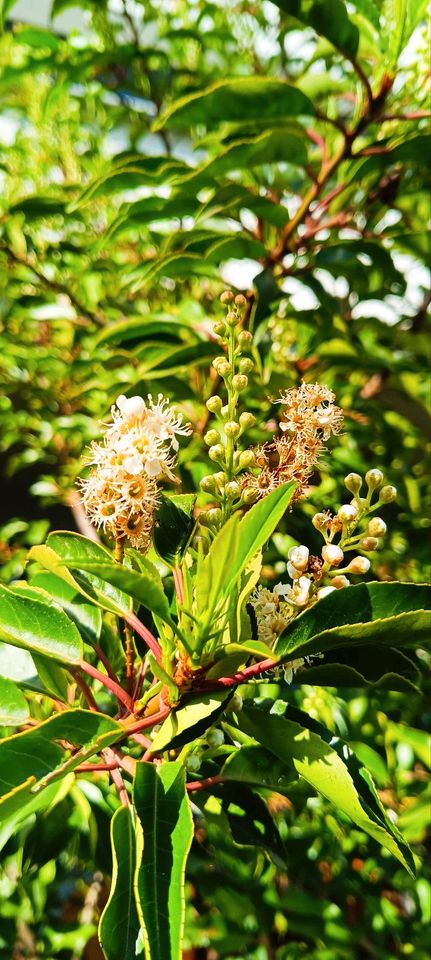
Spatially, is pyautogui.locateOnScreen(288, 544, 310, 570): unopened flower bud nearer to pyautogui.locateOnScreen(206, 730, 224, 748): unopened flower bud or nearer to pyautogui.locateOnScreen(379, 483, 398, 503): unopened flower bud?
pyautogui.locateOnScreen(379, 483, 398, 503): unopened flower bud

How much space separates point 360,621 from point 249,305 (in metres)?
0.72

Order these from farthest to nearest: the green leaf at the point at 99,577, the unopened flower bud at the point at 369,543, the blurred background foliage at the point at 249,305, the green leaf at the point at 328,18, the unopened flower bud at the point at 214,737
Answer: the blurred background foliage at the point at 249,305 → the green leaf at the point at 328,18 → the unopened flower bud at the point at 214,737 → the unopened flower bud at the point at 369,543 → the green leaf at the point at 99,577

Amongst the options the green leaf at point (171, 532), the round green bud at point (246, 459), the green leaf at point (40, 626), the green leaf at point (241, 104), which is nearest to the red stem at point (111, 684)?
the green leaf at point (40, 626)

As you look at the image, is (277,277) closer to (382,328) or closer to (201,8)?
(382,328)

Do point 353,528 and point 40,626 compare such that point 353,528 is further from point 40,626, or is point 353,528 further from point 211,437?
point 40,626

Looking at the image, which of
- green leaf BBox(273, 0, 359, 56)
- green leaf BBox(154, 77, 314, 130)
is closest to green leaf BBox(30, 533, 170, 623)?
Result: green leaf BBox(154, 77, 314, 130)

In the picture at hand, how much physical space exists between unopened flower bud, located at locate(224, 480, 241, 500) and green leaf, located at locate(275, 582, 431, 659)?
4.3 inches

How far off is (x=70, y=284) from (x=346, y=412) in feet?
2.79

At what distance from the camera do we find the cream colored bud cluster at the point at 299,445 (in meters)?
0.60

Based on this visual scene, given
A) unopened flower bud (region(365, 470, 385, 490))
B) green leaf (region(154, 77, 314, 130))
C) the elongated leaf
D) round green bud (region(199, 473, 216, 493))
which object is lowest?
the elongated leaf

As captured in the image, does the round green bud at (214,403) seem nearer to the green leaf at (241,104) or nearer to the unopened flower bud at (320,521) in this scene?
the unopened flower bud at (320,521)

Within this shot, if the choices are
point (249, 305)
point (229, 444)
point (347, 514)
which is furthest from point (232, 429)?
point (249, 305)

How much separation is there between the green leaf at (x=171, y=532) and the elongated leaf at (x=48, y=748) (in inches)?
5.4

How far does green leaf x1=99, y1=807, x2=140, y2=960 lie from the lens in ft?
1.80
